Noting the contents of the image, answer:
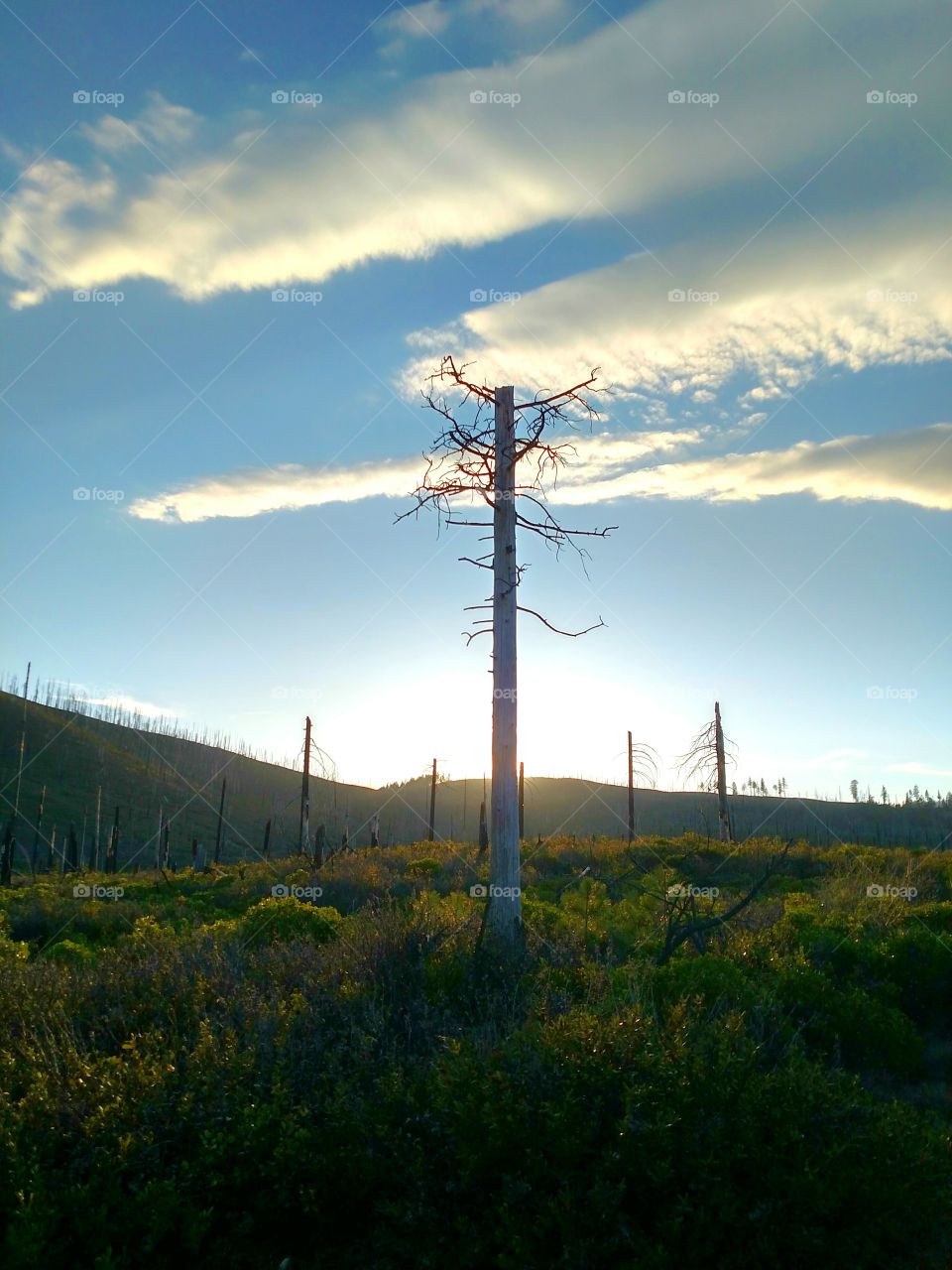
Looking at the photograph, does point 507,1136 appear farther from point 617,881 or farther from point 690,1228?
point 617,881

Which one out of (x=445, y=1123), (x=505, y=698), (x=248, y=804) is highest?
(x=505, y=698)

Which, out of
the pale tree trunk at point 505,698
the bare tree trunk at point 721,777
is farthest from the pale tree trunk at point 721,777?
the pale tree trunk at point 505,698

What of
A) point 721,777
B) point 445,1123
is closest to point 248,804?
point 721,777

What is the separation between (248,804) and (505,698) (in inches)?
4102

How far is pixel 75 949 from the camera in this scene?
11.9 metres

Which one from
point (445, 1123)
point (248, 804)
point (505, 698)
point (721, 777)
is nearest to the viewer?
point (445, 1123)

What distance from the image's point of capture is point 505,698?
10.4 m

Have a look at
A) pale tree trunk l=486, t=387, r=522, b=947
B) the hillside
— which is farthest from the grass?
the hillside

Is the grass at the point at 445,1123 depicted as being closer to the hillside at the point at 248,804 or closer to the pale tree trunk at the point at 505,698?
the pale tree trunk at the point at 505,698

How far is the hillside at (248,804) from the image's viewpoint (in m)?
79.1

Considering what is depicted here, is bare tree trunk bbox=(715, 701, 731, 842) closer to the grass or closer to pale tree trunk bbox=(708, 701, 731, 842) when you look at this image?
pale tree trunk bbox=(708, 701, 731, 842)

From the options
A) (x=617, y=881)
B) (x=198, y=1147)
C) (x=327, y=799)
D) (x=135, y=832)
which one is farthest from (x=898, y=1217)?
(x=327, y=799)

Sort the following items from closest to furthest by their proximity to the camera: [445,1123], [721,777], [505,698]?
[445,1123], [505,698], [721,777]

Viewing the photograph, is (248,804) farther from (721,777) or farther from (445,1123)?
(445,1123)
